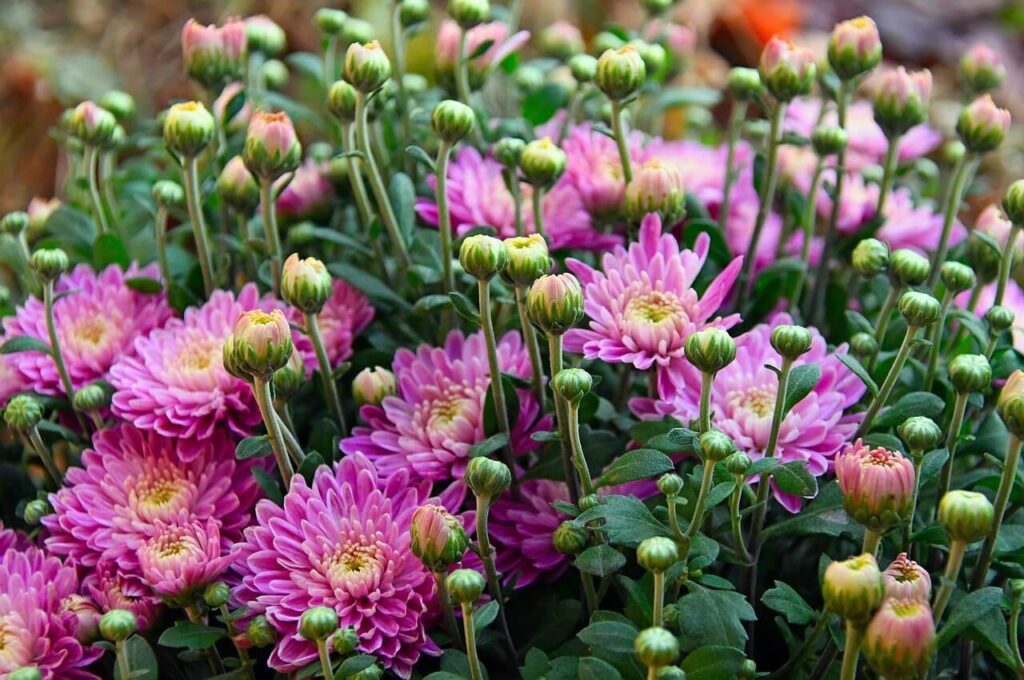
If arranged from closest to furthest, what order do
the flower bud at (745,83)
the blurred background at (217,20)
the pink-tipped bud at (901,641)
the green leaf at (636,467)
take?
the pink-tipped bud at (901,641), the green leaf at (636,467), the flower bud at (745,83), the blurred background at (217,20)

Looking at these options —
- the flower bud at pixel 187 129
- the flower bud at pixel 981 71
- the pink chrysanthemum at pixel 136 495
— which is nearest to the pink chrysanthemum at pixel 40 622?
the pink chrysanthemum at pixel 136 495

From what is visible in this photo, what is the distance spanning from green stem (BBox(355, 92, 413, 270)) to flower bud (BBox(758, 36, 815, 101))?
9.1 inches

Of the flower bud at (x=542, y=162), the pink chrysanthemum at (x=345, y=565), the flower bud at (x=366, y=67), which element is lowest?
the pink chrysanthemum at (x=345, y=565)

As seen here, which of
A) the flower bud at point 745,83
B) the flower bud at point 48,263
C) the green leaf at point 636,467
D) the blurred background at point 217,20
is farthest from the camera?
the blurred background at point 217,20

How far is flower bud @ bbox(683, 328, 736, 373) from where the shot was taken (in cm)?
49

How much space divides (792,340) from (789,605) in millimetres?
118

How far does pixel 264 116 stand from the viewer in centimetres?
60

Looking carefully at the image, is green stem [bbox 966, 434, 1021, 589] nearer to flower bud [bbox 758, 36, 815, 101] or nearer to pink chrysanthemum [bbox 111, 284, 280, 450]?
flower bud [bbox 758, 36, 815, 101]

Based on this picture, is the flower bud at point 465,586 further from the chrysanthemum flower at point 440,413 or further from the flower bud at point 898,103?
the flower bud at point 898,103

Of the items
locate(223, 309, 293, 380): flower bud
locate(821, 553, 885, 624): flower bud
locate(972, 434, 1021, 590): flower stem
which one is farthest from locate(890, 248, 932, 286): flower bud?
locate(223, 309, 293, 380): flower bud

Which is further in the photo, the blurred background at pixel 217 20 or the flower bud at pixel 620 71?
the blurred background at pixel 217 20

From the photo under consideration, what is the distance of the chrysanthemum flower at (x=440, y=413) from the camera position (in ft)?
1.91

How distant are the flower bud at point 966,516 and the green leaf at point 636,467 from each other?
4.7 inches

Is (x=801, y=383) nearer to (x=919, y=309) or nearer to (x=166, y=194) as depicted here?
(x=919, y=309)
